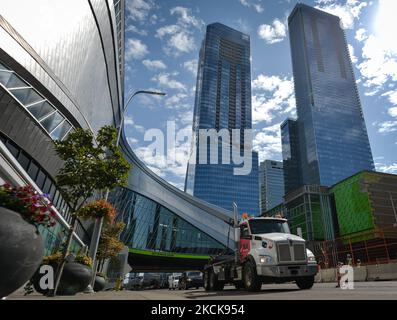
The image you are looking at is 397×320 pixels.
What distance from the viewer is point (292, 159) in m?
190

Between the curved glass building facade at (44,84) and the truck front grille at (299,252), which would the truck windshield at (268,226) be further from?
the curved glass building facade at (44,84)

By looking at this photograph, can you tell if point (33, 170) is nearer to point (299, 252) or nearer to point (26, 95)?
point (26, 95)

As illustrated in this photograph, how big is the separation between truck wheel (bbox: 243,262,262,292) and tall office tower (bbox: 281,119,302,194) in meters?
181

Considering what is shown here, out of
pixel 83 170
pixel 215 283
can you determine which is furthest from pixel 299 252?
pixel 83 170

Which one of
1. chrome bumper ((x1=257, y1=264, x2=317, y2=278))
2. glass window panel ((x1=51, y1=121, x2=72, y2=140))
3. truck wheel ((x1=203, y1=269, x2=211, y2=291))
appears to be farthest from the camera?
glass window panel ((x1=51, y1=121, x2=72, y2=140))

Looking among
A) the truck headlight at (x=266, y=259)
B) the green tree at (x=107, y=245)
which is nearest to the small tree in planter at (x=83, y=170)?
the truck headlight at (x=266, y=259)

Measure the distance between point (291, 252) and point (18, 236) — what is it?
8620 mm

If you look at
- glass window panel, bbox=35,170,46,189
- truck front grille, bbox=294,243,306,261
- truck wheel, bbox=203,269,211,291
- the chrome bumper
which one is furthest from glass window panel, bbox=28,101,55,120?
truck front grille, bbox=294,243,306,261

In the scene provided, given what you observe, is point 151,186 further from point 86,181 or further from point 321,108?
point 321,108

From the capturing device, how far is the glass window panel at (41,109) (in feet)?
56.0

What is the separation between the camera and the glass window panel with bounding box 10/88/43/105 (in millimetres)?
15443

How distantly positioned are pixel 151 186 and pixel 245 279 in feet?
207

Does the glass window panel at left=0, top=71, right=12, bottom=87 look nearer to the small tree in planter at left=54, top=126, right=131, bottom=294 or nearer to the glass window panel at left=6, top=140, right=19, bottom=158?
the glass window panel at left=6, top=140, right=19, bottom=158

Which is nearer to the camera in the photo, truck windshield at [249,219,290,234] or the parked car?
truck windshield at [249,219,290,234]
